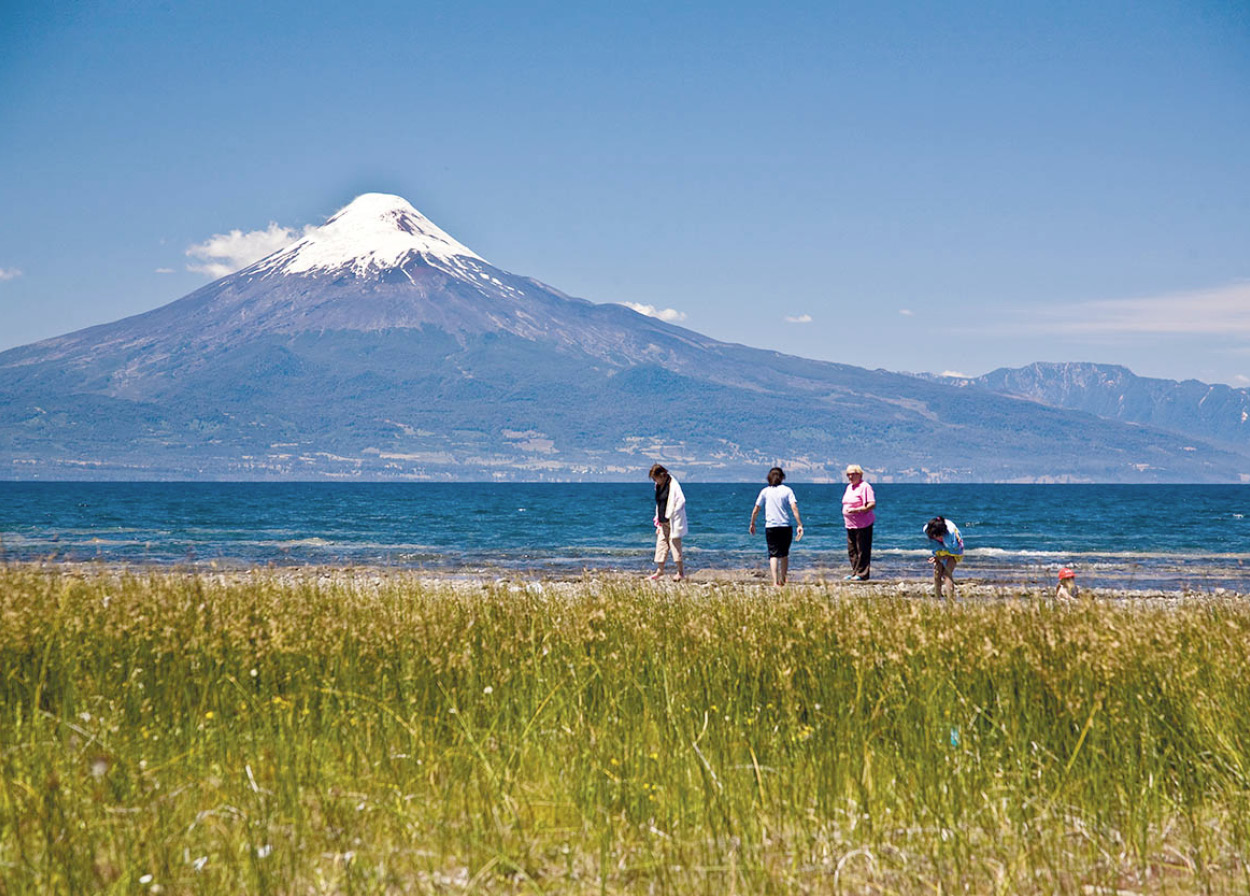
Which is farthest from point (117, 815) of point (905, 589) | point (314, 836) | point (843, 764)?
point (905, 589)

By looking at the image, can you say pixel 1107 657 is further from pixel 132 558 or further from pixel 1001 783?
pixel 132 558

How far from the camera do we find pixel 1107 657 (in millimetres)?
5906

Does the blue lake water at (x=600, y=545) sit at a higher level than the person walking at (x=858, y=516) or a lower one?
lower

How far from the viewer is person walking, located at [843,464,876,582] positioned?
17625mm

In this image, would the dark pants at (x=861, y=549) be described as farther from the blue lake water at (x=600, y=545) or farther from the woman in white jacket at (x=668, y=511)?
the blue lake water at (x=600, y=545)

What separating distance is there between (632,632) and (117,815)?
392 cm

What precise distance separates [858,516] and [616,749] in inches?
548

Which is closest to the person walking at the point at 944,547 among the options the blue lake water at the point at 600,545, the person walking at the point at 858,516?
the person walking at the point at 858,516

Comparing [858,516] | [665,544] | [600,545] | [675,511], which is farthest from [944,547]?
[600,545]

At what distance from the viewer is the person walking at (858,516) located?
17.6 metres

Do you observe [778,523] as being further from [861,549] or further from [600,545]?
[600,545]

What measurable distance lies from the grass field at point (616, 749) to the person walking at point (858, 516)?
31.2 feet

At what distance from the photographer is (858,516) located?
18266 mm

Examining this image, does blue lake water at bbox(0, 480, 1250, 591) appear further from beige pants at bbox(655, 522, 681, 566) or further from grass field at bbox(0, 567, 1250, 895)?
grass field at bbox(0, 567, 1250, 895)
